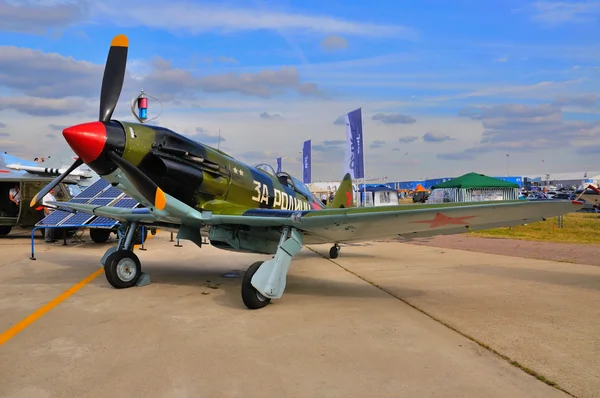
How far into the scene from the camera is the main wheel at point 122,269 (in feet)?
21.5

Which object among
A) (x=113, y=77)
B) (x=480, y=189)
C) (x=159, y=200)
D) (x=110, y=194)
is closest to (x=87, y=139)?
(x=159, y=200)

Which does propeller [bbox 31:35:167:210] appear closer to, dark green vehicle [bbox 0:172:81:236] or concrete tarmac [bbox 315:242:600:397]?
concrete tarmac [bbox 315:242:600:397]

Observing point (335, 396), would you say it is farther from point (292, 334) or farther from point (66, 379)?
point (66, 379)

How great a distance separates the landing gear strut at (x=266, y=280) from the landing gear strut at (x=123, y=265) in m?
2.47

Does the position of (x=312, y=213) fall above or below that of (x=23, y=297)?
above

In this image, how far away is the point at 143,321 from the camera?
4.79 m

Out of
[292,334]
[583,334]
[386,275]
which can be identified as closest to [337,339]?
[292,334]

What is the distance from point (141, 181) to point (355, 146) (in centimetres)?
1917

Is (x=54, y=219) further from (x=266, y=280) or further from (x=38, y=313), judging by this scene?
(x=266, y=280)

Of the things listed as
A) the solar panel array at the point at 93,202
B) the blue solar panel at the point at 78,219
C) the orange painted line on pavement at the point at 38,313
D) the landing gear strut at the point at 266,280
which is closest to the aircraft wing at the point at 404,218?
the landing gear strut at the point at 266,280

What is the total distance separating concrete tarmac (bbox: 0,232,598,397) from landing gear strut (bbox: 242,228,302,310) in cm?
20

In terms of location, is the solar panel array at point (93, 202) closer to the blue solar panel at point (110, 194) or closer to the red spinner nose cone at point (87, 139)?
the blue solar panel at point (110, 194)

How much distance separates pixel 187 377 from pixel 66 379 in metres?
0.89

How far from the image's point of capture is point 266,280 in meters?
5.25
